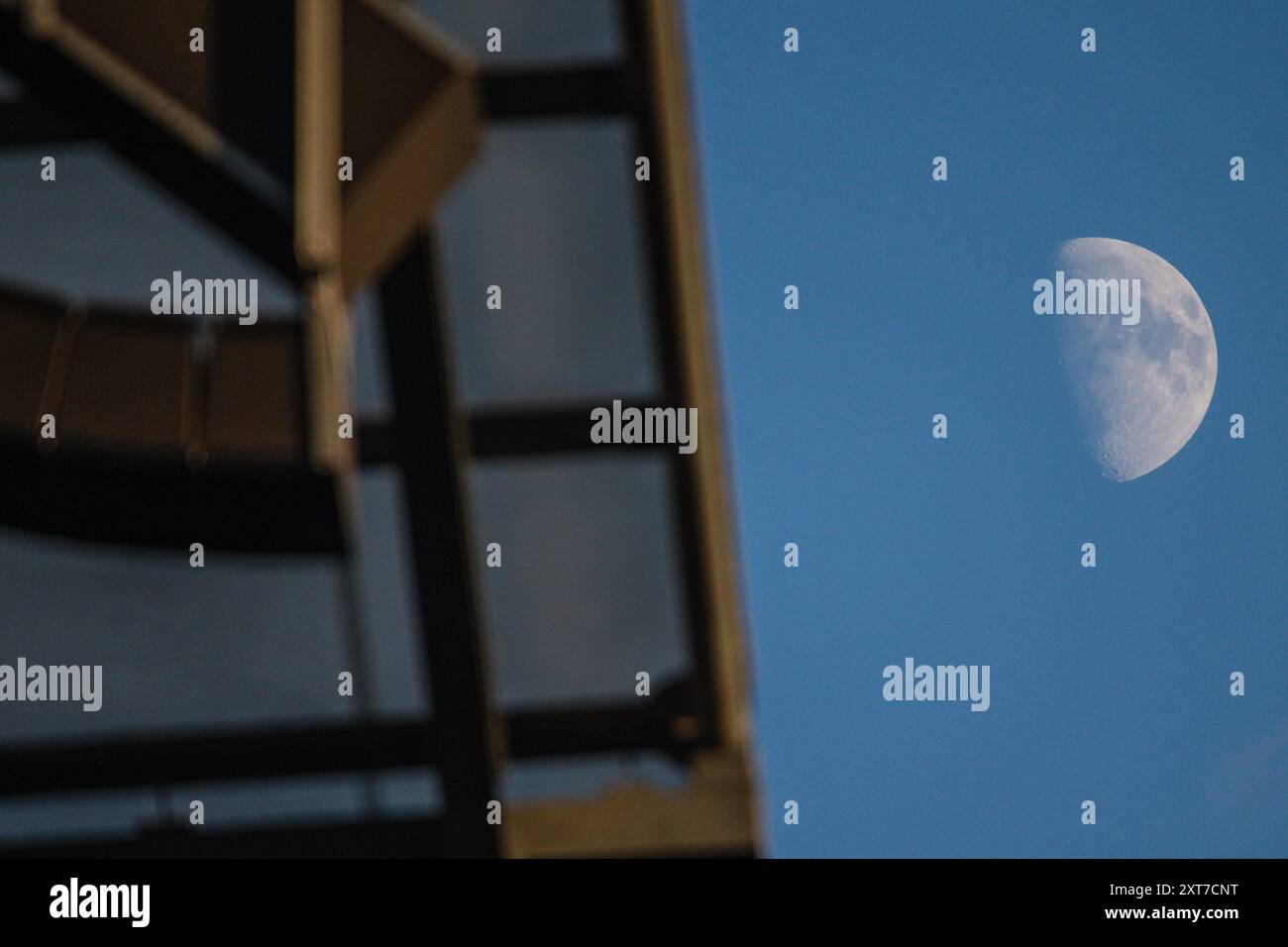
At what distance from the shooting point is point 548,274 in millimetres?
4680

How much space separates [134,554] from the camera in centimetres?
453

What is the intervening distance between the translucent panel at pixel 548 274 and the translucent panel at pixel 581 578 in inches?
13.1

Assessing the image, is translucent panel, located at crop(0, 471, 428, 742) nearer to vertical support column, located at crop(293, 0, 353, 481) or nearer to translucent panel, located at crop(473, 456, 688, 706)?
translucent panel, located at crop(473, 456, 688, 706)

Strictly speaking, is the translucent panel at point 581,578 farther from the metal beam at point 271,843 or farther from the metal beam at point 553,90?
the metal beam at point 553,90

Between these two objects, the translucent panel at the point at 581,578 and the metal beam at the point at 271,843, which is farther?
the translucent panel at the point at 581,578

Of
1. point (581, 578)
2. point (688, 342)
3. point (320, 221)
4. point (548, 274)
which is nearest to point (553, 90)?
point (548, 274)

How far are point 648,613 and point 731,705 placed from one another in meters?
0.56

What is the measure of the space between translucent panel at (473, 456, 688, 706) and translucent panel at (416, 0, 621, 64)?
1420mm

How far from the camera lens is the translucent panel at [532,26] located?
435cm

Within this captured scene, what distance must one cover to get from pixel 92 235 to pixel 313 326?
2.07 metres

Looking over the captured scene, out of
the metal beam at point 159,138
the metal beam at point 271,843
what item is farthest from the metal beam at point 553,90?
the metal beam at point 271,843

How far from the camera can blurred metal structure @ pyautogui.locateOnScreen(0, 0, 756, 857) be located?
309 cm
